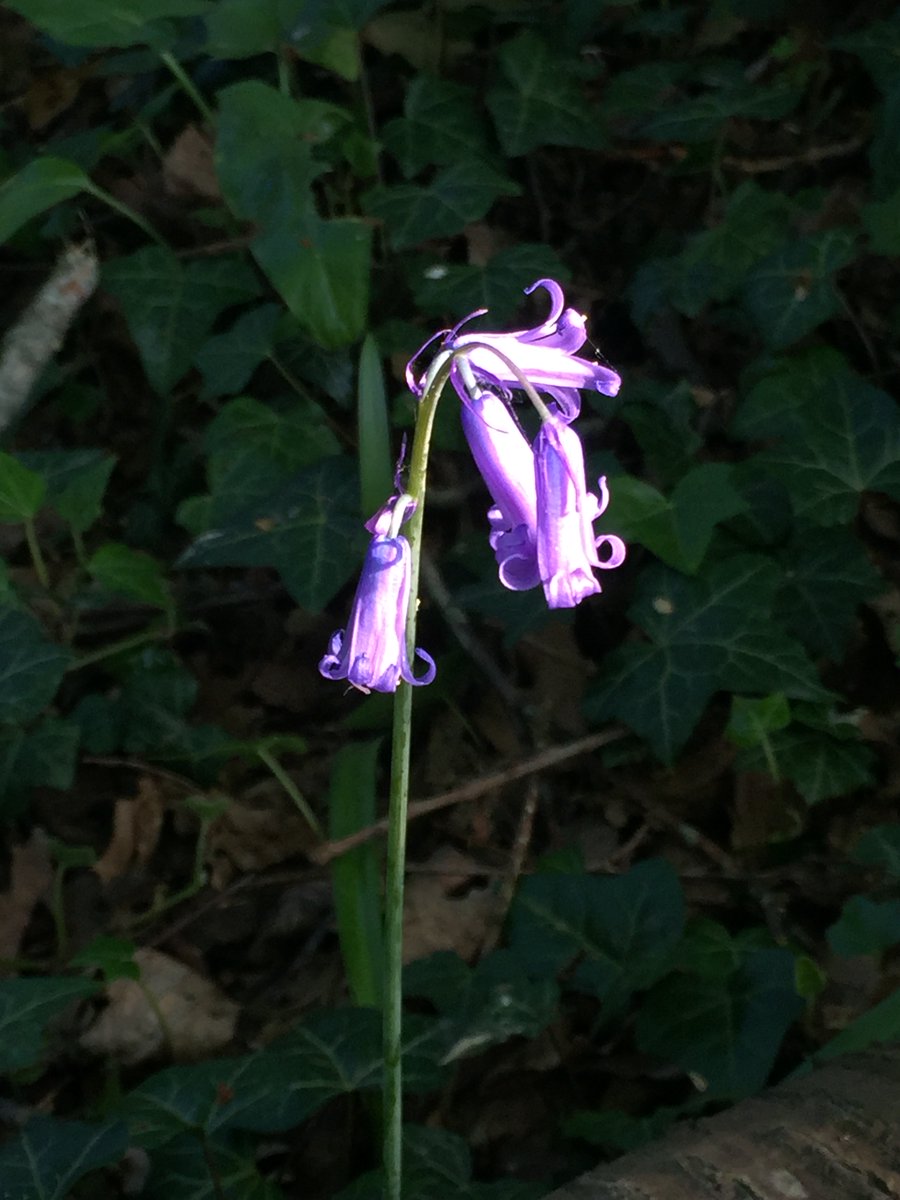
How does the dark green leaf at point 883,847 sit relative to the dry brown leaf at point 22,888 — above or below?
above

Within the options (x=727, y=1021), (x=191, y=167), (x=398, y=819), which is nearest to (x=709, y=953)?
(x=727, y=1021)

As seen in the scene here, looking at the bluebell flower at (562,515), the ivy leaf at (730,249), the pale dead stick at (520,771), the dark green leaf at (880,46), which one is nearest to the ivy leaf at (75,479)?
the pale dead stick at (520,771)

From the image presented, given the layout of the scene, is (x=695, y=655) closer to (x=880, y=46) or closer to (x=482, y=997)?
(x=482, y=997)

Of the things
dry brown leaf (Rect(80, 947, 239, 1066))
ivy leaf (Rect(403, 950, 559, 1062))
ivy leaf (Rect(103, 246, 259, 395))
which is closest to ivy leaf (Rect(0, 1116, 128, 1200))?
ivy leaf (Rect(403, 950, 559, 1062))

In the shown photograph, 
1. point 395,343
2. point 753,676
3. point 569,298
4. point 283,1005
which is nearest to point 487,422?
point 753,676

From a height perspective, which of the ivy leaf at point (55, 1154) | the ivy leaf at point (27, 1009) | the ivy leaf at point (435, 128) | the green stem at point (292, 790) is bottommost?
the green stem at point (292, 790)

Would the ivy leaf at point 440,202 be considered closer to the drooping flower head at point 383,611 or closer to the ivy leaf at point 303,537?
the ivy leaf at point 303,537

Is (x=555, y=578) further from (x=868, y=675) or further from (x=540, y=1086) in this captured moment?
(x=868, y=675)
